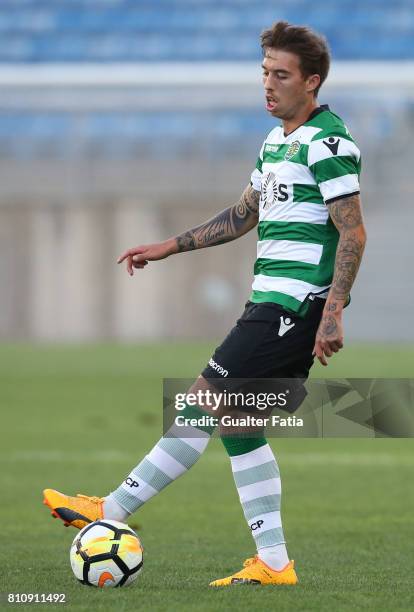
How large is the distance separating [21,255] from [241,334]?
15.7 m

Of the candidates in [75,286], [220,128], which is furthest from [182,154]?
[75,286]

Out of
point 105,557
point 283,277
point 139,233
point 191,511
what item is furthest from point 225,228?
point 139,233

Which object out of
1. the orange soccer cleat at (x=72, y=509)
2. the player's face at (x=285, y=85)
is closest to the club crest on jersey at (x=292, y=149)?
the player's face at (x=285, y=85)

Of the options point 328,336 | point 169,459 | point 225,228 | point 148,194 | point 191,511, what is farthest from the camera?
point 148,194

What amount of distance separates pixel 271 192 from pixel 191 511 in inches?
114

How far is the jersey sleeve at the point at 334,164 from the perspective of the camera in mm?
3924

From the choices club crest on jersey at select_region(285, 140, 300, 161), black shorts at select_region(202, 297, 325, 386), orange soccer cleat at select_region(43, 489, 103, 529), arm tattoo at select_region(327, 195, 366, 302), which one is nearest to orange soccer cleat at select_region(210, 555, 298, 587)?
orange soccer cleat at select_region(43, 489, 103, 529)

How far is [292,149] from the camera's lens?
160 inches

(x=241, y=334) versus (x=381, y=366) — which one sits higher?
(x=241, y=334)

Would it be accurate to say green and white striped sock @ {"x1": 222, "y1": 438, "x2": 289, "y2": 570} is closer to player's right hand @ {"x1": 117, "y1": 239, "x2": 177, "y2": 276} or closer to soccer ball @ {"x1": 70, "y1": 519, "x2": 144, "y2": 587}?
soccer ball @ {"x1": 70, "y1": 519, "x2": 144, "y2": 587}

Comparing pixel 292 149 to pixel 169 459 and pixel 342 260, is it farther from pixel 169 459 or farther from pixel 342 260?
pixel 169 459

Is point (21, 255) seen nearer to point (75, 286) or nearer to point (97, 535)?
point (75, 286)

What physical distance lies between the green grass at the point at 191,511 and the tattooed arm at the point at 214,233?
110 centimetres

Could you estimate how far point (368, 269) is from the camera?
18.0 meters
